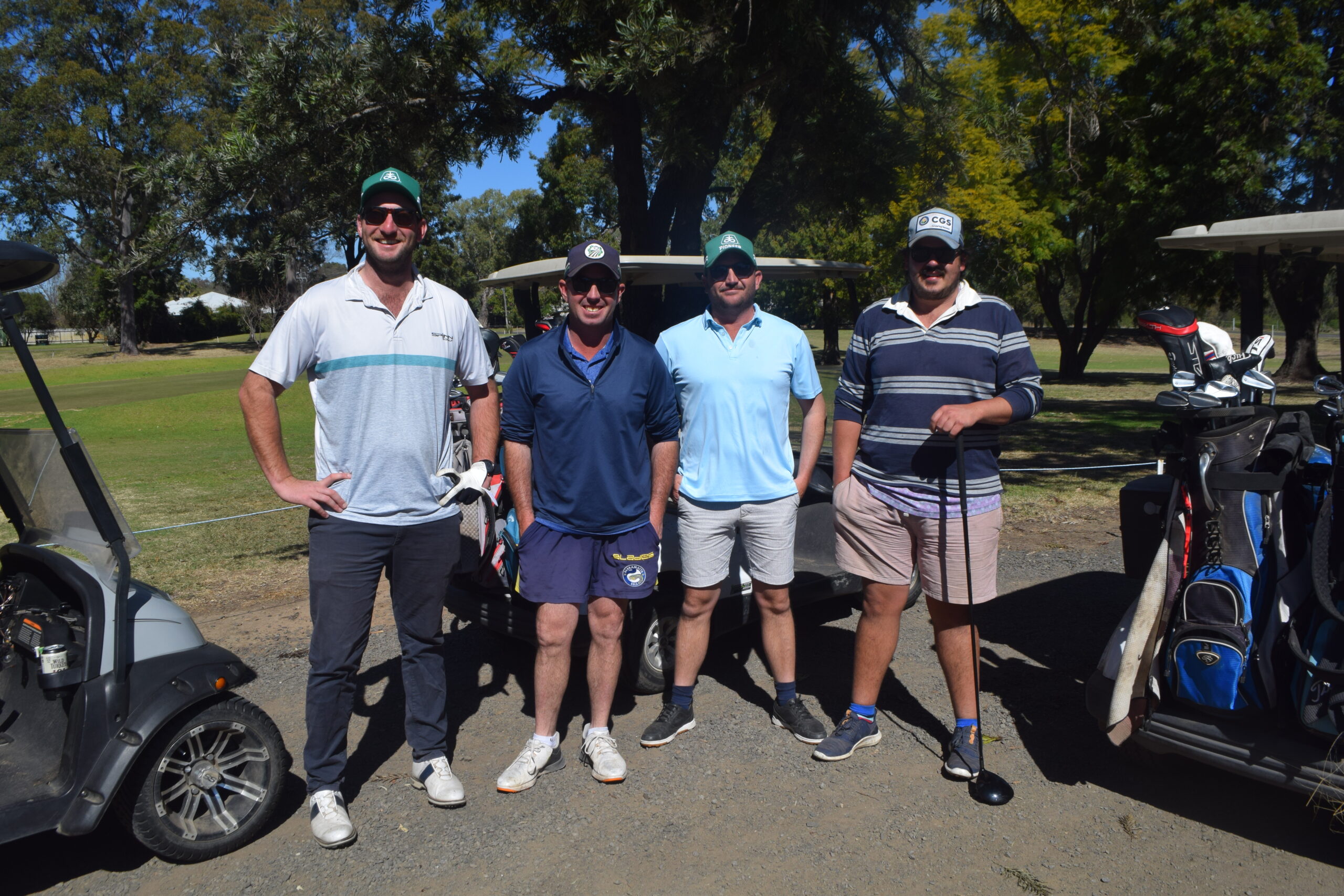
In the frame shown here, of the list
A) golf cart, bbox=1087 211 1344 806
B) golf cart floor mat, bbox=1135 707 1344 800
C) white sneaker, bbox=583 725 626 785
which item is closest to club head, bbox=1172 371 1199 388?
golf cart, bbox=1087 211 1344 806

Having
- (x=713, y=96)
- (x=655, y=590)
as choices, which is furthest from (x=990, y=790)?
(x=713, y=96)

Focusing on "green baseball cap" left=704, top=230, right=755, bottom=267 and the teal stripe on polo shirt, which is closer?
the teal stripe on polo shirt

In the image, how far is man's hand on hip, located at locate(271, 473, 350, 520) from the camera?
315 cm

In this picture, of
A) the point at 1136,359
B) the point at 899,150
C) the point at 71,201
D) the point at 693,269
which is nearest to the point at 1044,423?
the point at 899,150

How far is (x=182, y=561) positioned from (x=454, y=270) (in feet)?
194

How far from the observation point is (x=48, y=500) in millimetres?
3316

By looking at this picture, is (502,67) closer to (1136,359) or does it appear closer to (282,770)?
(282,770)

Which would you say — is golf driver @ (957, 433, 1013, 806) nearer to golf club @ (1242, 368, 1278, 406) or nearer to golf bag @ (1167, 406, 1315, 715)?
golf bag @ (1167, 406, 1315, 715)

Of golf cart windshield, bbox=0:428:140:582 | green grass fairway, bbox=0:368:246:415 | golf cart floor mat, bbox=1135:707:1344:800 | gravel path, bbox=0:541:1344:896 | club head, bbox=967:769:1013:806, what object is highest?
golf cart windshield, bbox=0:428:140:582

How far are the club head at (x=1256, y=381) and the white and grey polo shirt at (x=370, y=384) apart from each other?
2.86 meters

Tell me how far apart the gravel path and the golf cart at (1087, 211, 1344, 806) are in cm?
28

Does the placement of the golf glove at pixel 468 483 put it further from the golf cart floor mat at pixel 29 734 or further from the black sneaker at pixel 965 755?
the black sneaker at pixel 965 755

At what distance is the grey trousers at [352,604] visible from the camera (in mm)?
3227

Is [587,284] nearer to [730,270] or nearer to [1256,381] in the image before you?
[730,270]
